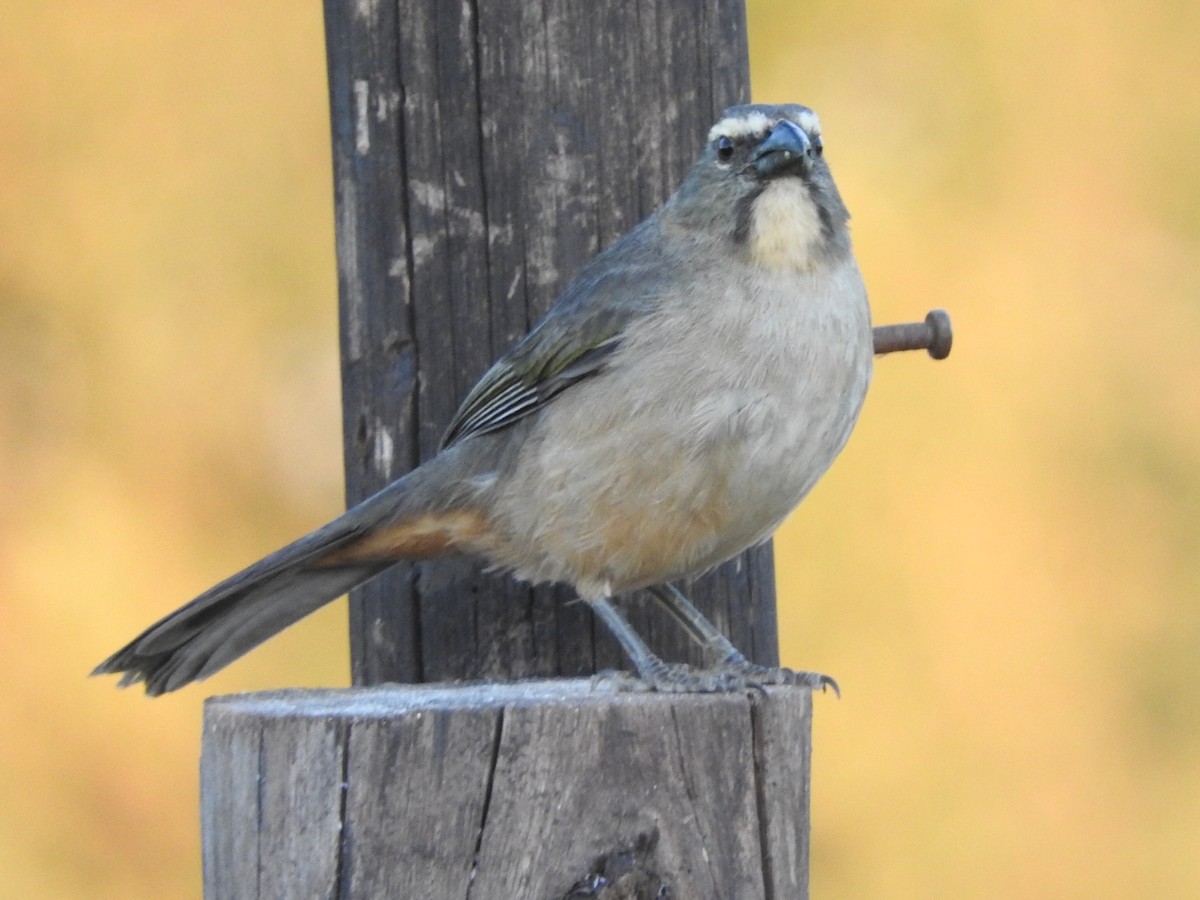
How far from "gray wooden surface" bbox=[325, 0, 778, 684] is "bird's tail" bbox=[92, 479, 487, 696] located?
21 cm

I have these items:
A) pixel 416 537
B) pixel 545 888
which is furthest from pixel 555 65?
pixel 545 888

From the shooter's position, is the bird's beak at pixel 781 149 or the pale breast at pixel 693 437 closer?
the pale breast at pixel 693 437

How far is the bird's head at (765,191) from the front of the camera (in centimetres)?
392

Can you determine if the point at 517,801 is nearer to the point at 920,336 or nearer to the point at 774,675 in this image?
the point at 774,675

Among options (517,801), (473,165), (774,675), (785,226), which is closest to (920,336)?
(785,226)

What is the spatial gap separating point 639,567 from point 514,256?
764mm

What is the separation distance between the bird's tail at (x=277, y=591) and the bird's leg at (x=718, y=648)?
0.52 metres

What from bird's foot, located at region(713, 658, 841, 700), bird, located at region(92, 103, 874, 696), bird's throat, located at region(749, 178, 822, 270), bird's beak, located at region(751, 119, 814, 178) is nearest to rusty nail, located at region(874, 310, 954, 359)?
bird, located at region(92, 103, 874, 696)

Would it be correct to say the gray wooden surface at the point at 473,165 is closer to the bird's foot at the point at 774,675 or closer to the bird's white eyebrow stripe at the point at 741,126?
the bird's white eyebrow stripe at the point at 741,126

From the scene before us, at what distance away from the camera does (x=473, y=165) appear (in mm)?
3930

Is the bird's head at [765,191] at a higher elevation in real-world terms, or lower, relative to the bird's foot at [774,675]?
higher

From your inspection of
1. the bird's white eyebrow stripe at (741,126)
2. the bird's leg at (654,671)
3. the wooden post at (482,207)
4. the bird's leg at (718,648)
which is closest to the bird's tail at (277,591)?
the wooden post at (482,207)

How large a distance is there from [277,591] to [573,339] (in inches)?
36.1

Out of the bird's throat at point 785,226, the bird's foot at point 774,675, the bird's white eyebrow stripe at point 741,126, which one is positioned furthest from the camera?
the bird's throat at point 785,226
